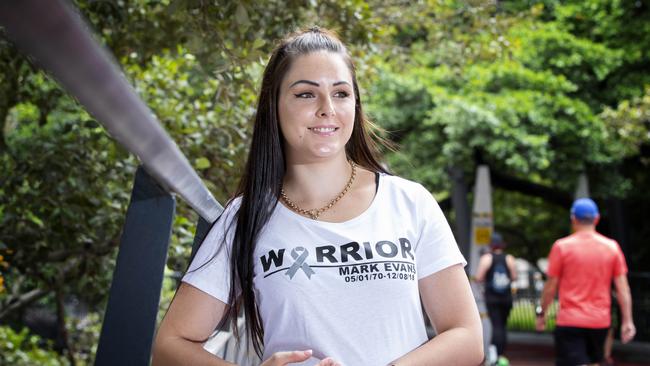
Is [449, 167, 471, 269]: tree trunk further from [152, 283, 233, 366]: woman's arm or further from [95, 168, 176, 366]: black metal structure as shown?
[95, 168, 176, 366]: black metal structure

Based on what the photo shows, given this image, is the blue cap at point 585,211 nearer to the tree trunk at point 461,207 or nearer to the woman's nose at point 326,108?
the woman's nose at point 326,108

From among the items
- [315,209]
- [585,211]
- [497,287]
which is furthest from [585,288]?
[315,209]

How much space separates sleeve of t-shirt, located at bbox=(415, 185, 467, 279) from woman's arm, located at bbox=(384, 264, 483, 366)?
0.02 metres

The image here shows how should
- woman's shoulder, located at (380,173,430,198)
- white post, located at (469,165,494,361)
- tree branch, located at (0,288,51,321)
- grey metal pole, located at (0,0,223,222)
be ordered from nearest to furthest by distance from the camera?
grey metal pole, located at (0,0,223,222) < woman's shoulder, located at (380,173,430,198) < tree branch, located at (0,288,51,321) < white post, located at (469,165,494,361)

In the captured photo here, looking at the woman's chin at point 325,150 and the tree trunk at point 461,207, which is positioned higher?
the tree trunk at point 461,207

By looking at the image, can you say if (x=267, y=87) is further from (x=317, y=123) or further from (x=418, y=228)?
(x=418, y=228)

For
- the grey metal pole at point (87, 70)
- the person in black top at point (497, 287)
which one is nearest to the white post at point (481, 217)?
the person in black top at point (497, 287)

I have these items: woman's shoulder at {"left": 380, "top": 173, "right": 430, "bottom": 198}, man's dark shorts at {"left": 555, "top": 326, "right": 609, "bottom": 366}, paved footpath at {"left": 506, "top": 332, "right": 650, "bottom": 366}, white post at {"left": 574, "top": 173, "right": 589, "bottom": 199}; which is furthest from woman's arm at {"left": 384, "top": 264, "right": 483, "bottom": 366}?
white post at {"left": 574, "top": 173, "right": 589, "bottom": 199}

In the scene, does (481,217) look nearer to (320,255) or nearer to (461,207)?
(461,207)

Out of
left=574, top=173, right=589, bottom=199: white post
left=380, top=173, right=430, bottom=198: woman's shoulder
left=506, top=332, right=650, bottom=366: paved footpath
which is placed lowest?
left=380, top=173, right=430, bottom=198: woman's shoulder

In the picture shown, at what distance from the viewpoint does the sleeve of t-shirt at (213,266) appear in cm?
197

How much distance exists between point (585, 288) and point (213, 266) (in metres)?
5.67

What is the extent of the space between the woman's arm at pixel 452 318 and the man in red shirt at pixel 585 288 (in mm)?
5397

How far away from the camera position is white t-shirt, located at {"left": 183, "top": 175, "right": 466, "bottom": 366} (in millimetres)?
1907
